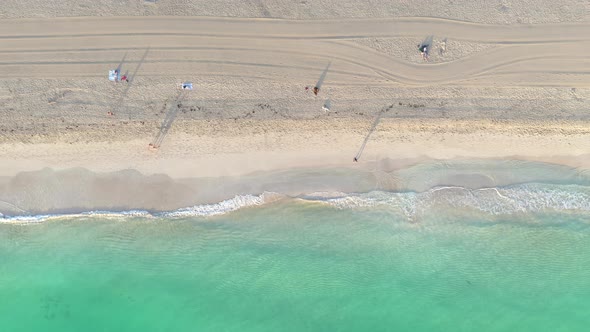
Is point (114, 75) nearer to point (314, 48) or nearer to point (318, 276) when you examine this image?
point (314, 48)

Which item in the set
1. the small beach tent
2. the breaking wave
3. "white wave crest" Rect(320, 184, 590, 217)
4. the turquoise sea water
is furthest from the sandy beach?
the turquoise sea water

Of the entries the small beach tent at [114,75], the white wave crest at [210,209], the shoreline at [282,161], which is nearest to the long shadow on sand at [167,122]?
the shoreline at [282,161]

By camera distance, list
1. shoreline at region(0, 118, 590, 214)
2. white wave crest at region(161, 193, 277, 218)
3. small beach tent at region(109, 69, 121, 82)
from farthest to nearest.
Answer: white wave crest at region(161, 193, 277, 218)
shoreline at region(0, 118, 590, 214)
small beach tent at region(109, 69, 121, 82)

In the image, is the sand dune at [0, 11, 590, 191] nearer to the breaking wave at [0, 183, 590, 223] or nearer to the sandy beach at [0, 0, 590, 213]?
the sandy beach at [0, 0, 590, 213]

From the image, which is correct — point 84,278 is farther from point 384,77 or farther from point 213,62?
point 384,77

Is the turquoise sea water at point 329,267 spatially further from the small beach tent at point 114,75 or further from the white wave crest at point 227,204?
the small beach tent at point 114,75

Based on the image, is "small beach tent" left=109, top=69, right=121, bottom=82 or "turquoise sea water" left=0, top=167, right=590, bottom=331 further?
"turquoise sea water" left=0, top=167, right=590, bottom=331
